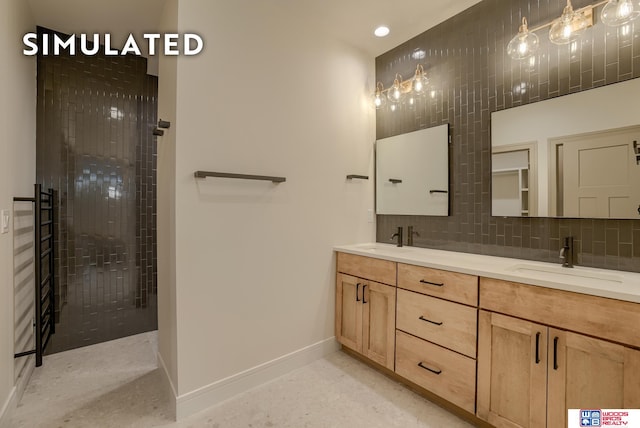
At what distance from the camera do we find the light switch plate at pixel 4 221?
1535 millimetres

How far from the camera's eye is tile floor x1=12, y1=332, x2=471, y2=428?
1.68 m

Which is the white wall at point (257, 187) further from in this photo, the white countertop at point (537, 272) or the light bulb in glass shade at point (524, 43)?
the light bulb in glass shade at point (524, 43)

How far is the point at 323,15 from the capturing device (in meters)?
2.29

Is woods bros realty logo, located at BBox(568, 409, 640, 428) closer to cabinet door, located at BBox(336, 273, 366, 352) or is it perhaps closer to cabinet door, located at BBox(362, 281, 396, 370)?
cabinet door, located at BBox(362, 281, 396, 370)

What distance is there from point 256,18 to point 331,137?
991mm

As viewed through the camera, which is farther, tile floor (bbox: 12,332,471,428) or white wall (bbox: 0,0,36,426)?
tile floor (bbox: 12,332,471,428)

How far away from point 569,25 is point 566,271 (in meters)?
1.40

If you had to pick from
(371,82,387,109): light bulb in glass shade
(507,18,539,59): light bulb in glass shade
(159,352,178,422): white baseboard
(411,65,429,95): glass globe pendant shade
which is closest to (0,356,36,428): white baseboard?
(159,352,178,422): white baseboard

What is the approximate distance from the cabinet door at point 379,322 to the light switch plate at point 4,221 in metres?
2.19

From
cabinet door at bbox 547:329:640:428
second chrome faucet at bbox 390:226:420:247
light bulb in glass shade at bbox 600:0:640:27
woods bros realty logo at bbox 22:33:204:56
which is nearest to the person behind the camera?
cabinet door at bbox 547:329:640:428

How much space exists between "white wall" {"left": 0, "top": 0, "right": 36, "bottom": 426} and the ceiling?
259 mm

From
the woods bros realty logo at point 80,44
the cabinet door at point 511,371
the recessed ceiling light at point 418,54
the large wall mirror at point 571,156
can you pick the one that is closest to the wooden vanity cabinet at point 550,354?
the cabinet door at point 511,371

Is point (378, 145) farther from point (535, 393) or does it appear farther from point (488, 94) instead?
point (535, 393)

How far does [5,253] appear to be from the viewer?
1623 mm
